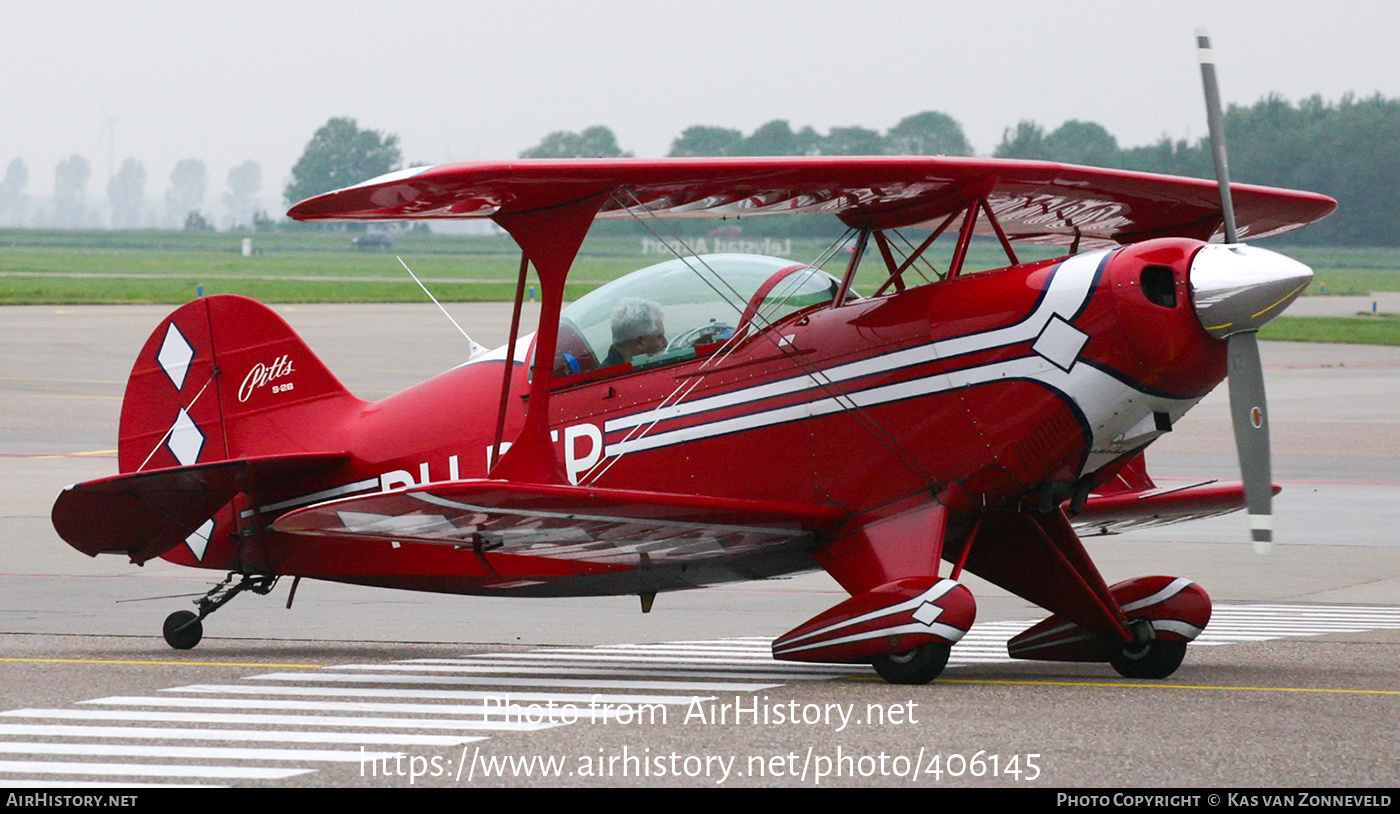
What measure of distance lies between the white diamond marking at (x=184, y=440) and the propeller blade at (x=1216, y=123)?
20.4 ft

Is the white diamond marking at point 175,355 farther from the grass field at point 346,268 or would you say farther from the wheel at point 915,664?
the grass field at point 346,268

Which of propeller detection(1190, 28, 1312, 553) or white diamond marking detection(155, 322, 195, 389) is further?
white diamond marking detection(155, 322, 195, 389)

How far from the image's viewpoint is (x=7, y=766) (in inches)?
255

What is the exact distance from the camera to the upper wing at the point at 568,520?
26.1 ft

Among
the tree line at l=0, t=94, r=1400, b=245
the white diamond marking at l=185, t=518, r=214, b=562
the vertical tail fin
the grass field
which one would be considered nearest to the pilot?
the vertical tail fin

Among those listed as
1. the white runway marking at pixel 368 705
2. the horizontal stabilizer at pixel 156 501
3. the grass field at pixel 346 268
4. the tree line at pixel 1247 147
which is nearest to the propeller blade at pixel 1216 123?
the white runway marking at pixel 368 705

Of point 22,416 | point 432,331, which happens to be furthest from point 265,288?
point 22,416

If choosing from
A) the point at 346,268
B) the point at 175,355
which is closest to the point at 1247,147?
the point at 346,268

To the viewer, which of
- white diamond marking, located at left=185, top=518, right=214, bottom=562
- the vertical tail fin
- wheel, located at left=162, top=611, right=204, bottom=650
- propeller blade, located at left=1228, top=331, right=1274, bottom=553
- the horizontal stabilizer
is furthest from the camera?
the vertical tail fin

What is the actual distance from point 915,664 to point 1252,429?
191 centimetres

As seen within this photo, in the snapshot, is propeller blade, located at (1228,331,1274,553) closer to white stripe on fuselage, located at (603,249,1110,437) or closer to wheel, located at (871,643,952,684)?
white stripe on fuselage, located at (603,249,1110,437)

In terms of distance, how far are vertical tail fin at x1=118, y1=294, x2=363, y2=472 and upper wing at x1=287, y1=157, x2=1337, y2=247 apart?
6.60ft

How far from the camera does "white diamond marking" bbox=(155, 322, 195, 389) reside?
36.1ft

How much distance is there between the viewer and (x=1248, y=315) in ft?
25.8
